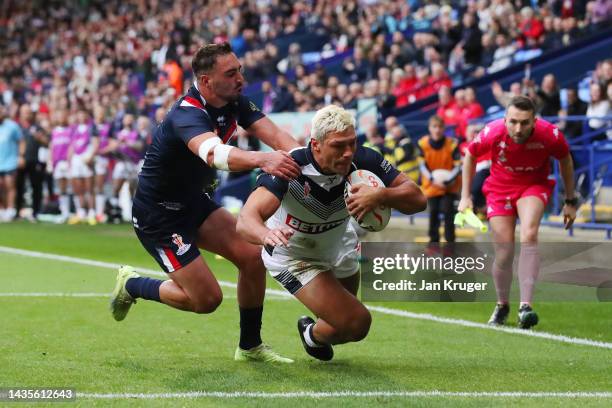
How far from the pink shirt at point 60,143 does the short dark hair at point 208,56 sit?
681 inches

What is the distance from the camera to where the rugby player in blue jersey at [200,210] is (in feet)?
25.0

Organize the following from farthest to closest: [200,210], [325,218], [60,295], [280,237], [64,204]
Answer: [64,204]
[60,295]
[200,210]
[325,218]
[280,237]

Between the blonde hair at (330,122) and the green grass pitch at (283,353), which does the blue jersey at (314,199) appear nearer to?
the blonde hair at (330,122)

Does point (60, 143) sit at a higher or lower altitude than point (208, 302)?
lower

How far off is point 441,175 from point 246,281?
775 centimetres

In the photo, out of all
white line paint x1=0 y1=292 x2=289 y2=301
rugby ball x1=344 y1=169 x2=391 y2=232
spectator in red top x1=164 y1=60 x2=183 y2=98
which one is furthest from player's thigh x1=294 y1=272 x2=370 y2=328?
spectator in red top x1=164 y1=60 x2=183 y2=98

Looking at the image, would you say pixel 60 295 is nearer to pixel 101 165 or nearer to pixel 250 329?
pixel 250 329

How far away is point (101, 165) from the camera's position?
24172 millimetres

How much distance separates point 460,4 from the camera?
2466 centimetres

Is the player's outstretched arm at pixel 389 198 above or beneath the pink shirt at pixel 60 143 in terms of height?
above

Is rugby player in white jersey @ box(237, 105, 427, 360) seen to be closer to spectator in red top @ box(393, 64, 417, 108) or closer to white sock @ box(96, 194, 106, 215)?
spectator in red top @ box(393, 64, 417, 108)

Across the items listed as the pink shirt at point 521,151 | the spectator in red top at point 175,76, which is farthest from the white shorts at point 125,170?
the pink shirt at point 521,151

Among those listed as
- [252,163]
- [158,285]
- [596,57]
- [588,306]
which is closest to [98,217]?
[596,57]

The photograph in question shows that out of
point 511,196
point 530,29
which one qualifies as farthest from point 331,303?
point 530,29
